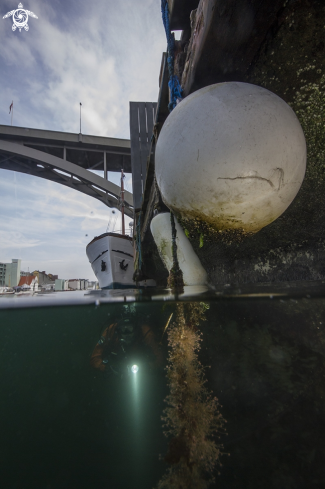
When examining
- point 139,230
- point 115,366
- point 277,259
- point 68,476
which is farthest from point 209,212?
point 68,476

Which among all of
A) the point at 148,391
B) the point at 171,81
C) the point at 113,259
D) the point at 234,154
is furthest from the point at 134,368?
the point at 113,259

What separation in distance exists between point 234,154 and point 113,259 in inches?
438

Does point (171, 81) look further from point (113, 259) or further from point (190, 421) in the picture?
point (113, 259)

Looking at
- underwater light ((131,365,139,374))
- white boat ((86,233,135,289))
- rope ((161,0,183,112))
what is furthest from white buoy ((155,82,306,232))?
white boat ((86,233,135,289))

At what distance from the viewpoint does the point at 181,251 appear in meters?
3.66

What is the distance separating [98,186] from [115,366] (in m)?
10.9

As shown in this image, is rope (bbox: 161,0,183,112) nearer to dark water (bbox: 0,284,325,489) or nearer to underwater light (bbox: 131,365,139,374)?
dark water (bbox: 0,284,325,489)

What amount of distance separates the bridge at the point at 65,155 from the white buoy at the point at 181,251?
1054 cm

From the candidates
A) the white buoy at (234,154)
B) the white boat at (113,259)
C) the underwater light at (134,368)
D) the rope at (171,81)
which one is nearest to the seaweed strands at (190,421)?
the underwater light at (134,368)

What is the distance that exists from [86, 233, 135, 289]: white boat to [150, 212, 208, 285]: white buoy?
8533 millimetres

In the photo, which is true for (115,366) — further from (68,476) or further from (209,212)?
(209,212)

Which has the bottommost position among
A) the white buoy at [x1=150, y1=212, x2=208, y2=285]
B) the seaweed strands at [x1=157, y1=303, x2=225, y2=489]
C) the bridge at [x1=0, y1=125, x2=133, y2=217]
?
the seaweed strands at [x1=157, y1=303, x2=225, y2=489]

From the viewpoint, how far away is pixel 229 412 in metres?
3.73

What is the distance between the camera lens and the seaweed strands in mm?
3361
